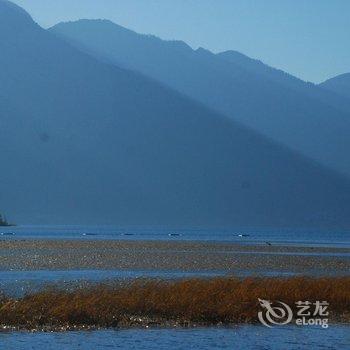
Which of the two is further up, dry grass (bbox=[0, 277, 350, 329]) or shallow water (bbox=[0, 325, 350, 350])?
dry grass (bbox=[0, 277, 350, 329])

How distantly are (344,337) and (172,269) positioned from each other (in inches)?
1303

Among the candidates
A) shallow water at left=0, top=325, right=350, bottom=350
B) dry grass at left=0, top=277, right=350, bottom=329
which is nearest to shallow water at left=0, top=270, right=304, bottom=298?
dry grass at left=0, top=277, right=350, bottom=329

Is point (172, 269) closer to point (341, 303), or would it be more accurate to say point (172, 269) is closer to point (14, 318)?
point (341, 303)

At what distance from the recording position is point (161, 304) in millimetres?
31109

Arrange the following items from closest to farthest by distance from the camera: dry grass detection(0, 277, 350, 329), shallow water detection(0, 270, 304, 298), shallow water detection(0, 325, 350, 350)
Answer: shallow water detection(0, 325, 350, 350)
dry grass detection(0, 277, 350, 329)
shallow water detection(0, 270, 304, 298)

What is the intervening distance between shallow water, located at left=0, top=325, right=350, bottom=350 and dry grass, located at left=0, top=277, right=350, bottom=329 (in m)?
0.93

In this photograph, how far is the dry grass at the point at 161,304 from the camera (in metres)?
29.4

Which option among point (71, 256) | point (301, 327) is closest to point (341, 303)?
point (301, 327)

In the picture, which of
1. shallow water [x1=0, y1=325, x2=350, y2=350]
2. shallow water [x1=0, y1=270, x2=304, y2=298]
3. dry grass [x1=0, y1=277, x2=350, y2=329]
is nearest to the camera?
shallow water [x1=0, y1=325, x2=350, y2=350]

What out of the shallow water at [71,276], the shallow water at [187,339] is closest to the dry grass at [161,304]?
the shallow water at [187,339]

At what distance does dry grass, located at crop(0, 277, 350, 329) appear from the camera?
A: 29.4m

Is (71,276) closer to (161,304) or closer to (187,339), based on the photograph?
(161,304)

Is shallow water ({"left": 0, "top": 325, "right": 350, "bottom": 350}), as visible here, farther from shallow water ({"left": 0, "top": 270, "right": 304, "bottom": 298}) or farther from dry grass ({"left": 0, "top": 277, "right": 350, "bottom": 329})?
shallow water ({"left": 0, "top": 270, "right": 304, "bottom": 298})

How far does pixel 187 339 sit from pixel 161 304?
3046 millimetres
